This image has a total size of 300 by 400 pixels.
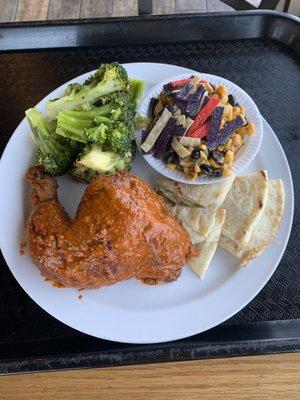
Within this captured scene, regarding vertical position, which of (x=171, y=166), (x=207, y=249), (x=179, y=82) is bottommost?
(x=207, y=249)

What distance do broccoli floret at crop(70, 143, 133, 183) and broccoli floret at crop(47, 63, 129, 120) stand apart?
20cm

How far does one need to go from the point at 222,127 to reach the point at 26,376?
1.31m

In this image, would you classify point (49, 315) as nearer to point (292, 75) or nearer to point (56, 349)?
point (56, 349)

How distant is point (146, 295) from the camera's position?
1.89 metres

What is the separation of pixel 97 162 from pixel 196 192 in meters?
0.44

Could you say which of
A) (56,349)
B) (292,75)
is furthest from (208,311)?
(292,75)

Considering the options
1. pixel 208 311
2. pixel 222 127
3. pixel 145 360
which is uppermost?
pixel 222 127

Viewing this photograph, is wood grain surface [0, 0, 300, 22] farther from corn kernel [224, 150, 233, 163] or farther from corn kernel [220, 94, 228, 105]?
corn kernel [224, 150, 233, 163]

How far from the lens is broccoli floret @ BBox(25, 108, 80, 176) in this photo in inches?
77.7

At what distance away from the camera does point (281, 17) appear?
8.09 feet

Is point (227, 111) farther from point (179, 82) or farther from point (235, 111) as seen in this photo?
point (179, 82)

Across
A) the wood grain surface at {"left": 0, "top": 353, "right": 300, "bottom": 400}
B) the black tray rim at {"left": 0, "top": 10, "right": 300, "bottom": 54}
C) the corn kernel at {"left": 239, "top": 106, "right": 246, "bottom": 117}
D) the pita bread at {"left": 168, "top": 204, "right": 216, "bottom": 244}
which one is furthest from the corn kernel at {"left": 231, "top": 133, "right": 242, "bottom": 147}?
the wood grain surface at {"left": 0, "top": 353, "right": 300, "bottom": 400}

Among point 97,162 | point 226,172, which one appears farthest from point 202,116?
point 97,162

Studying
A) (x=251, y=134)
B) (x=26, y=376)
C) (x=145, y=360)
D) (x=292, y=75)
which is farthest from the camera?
(x=292, y=75)
